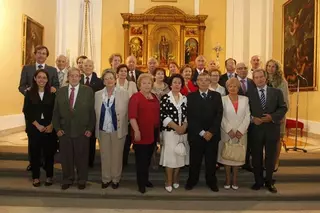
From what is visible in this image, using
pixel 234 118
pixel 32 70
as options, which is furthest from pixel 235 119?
pixel 32 70

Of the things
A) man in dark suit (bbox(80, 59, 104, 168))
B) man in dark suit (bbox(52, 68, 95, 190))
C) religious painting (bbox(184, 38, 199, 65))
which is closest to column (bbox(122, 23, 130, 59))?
religious painting (bbox(184, 38, 199, 65))

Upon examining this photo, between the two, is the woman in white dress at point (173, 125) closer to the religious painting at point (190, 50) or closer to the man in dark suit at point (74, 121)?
the man in dark suit at point (74, 121)

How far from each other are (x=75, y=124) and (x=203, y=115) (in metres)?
1.61

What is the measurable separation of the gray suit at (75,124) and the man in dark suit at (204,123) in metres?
1.28

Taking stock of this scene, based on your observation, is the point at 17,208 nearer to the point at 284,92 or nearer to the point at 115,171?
the point at 115,171

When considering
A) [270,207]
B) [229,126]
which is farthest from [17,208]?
[270,207]

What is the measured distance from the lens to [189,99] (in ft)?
14.3

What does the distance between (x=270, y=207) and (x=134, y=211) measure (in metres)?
1.68

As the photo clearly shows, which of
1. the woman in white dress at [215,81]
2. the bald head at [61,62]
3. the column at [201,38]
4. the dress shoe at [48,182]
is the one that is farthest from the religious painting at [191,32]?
the dress shoe at [48,182]

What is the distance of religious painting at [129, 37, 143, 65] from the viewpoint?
11.6 m

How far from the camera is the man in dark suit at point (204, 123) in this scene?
4305 mm

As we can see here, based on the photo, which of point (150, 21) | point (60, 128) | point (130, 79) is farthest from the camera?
point (150, 21)

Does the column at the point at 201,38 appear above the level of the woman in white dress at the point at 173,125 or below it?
above

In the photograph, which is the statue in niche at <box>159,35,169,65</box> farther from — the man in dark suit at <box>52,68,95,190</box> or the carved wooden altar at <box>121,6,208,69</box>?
the man in dark suit at <box>52,68,95,190</box>
